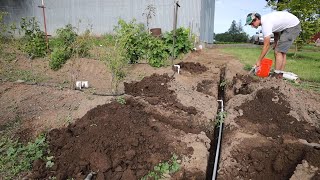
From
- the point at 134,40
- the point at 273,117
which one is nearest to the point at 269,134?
the point at 273,117

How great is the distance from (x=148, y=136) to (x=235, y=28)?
130 feet

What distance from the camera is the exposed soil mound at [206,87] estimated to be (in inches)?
225

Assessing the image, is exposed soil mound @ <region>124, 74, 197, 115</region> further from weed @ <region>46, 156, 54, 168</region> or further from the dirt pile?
weed @ <region>46, 156, 54, 168</region>

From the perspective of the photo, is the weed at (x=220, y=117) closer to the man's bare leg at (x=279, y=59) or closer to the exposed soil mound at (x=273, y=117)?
the exposed soil mound at (x=273, y=117)

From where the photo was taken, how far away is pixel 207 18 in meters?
16.2

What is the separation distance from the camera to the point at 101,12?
15.4m

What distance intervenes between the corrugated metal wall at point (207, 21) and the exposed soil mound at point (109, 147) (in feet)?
39.0

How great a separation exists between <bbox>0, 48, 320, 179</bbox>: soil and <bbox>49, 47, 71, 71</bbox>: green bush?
1301 mm

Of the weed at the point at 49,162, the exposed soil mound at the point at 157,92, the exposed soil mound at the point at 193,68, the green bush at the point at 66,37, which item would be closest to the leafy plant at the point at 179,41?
the exposed soil mound at the point at 193,68

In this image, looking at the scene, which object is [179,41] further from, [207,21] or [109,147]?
[207,21]

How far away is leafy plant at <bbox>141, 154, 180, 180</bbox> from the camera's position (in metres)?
2.82

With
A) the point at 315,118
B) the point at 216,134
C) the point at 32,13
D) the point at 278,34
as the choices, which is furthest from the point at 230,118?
the point at 32,13

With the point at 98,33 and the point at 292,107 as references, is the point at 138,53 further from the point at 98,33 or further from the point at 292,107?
the point at 98,33

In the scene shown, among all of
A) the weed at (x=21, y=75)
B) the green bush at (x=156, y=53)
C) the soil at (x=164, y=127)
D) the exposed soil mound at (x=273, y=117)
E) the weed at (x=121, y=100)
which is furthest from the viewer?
the green bush at (x=156, y=53)
